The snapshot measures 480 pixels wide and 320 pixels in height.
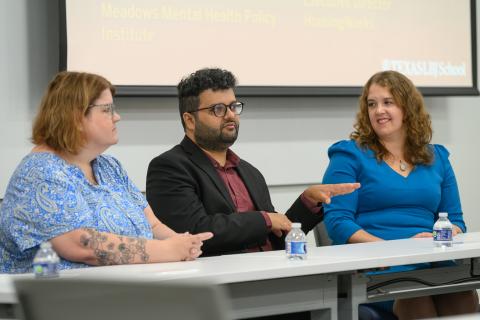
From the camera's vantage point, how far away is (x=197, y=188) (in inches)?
117

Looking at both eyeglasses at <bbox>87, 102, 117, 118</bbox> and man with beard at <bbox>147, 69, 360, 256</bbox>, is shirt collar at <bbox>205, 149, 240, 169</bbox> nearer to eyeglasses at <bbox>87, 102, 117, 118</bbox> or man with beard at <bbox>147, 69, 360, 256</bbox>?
man with beard at <bbox>147, 69, 360, 256</bbox>

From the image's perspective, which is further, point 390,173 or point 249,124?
point 249,124

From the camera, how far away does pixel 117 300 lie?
1.04 metres

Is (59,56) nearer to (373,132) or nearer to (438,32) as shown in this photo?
(373,132)

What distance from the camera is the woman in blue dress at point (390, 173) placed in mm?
3246

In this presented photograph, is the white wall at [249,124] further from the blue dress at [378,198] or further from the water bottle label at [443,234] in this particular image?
the water bottle label at [443,234]

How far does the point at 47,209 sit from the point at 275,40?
224cm

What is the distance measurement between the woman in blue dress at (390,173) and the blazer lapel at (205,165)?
49 cm

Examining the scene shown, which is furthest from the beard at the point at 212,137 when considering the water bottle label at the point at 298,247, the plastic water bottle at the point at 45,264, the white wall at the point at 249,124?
the plastic water bottle at the point at 45,264

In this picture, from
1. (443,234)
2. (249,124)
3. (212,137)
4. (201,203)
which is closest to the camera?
(443,234)

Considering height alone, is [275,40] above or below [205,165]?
above

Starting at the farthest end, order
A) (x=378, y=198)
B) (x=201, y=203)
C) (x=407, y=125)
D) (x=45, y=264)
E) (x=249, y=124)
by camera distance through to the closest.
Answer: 1. (x=249, y=124)
2. (x=407, y=125)
3. (x=378, y=198)
4. (x=201, y=203)
5. (x=45, y=264)

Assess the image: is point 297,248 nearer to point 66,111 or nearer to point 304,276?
point 304,276

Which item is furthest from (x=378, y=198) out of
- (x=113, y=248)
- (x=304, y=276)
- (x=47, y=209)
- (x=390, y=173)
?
(x=47, y=209)
